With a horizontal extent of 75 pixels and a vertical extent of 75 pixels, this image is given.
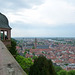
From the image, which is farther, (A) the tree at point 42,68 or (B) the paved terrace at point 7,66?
(A) the tree at point 42,68

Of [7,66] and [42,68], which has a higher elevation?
[7,66]

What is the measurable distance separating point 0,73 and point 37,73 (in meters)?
5.45

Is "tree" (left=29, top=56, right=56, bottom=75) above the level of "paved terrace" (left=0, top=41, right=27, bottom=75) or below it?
below

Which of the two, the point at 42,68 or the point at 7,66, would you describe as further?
the point at 42,68

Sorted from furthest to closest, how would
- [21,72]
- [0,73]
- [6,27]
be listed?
[6,27], [21,72], [0,73]

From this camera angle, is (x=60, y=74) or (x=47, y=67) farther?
(x=60, y=74)

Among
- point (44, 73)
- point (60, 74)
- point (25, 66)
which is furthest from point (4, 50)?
point (60, 74)

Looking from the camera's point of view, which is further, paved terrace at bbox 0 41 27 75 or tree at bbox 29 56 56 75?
tree at bbox 29 56 56 75

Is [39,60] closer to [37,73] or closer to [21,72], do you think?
[37,73]

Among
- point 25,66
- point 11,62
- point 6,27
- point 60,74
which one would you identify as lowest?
point 60,74

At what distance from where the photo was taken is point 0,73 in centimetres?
199

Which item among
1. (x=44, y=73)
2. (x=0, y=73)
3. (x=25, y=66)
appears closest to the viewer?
(x=0, y=73)

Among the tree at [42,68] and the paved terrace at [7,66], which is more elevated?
the paved terrace at [7,66]

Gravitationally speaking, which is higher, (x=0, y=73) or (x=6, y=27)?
(x=6, y=27)
